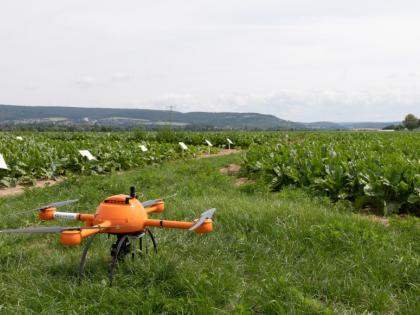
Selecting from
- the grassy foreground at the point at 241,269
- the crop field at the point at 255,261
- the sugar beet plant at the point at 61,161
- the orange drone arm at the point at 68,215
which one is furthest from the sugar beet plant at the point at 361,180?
the sugar beet plant at the point at 61,161

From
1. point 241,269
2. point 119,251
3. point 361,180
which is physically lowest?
point 241,269

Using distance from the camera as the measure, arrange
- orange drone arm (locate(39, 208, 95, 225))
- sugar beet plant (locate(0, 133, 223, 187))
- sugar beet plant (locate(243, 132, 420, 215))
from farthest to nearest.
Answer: sugar beet plant (locate(0, 133, 223, 187)) < sugar beet plant (locate(243, 132, 420, 215)) < orange drone arm (locate(39, 208, 95, 225))

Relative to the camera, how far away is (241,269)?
3828mm

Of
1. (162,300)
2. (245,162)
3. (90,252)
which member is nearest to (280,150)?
(245,162)

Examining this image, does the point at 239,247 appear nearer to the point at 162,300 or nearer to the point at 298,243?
the point at 298,243

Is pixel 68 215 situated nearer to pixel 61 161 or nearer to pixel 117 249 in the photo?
pixel 117 249

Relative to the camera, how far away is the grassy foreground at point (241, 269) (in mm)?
3076

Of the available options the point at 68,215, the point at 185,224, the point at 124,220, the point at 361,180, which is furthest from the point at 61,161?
the point at 185,224

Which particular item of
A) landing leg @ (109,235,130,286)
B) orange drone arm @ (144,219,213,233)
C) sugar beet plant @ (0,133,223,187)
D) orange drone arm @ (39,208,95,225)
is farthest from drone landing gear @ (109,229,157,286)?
sugar beet plant @ (0,133,223,187)

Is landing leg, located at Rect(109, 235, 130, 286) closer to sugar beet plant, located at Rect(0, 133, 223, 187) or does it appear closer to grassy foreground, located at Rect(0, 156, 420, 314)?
grassy foreground, located at Rect(0, 156, 420, 314)

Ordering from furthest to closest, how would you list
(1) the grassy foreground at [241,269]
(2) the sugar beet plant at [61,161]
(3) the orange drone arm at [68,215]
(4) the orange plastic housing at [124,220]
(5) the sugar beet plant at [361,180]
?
1. (2) the sugar beet plant at [61,161]
2. (5) the sugar beet plant at [361,180]
3. (3) the orange drone arm at [68,215]
4. (4) the orange plastic housing at [124,220]
5. (1) the grassy foreground at [241,269]

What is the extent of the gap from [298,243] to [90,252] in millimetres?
2094

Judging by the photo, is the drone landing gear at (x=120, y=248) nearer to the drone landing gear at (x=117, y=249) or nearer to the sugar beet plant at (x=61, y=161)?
the drone landing gear at (x=117, y=249)

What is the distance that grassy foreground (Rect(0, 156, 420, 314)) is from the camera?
3076 millimetres
